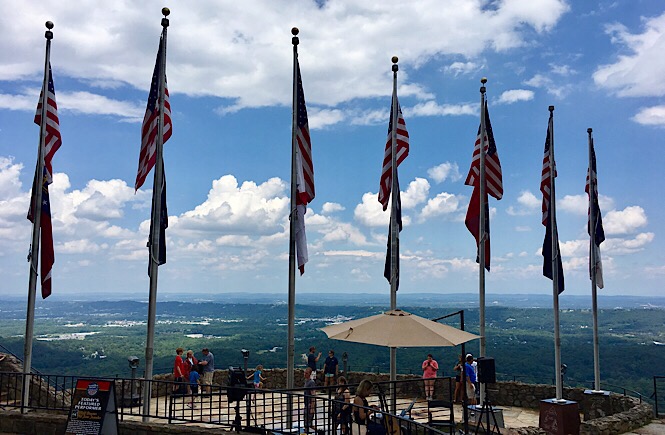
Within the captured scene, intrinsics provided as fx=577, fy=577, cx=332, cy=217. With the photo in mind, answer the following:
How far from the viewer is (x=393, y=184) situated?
1450 cm

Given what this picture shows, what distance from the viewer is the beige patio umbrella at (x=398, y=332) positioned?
9828 millimetres

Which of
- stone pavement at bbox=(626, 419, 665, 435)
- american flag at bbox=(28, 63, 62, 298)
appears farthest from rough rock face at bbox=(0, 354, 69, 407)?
stone pavement at bbox=(626, 419, 665, 435)

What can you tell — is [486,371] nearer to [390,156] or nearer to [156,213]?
[390,156]

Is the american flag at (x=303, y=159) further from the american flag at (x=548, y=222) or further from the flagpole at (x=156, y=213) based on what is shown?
the american flag at (x=548, y=222)

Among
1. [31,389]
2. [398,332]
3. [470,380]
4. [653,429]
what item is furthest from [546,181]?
[31,389]

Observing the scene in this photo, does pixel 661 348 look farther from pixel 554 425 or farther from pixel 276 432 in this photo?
pixel 276 432

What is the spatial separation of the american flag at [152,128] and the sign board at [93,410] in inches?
167

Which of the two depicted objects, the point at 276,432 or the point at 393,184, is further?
the point at 393,184

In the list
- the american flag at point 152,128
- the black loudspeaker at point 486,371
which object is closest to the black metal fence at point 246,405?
the black loudspeaker at point 486,371

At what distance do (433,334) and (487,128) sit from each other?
7192 millimetres

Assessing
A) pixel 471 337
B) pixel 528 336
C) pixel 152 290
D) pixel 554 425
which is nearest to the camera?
pixel 471 337

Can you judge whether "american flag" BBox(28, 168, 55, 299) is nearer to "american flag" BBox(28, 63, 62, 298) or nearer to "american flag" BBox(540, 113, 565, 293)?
"american flag" BBox(28, 63, 62, 298)

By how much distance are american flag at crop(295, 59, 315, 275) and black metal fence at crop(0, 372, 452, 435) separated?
3114mm

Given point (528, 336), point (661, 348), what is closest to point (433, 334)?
point (661, 348)
